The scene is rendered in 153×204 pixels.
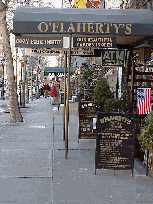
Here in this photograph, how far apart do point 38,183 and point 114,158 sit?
1434mm

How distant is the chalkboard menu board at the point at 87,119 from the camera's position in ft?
32.0

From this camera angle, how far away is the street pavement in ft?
17.8

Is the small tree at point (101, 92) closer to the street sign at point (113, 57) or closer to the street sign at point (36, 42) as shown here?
the street sign at point (113, 57)

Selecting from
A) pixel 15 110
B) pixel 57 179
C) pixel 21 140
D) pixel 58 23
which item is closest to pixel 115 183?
pixel 57 179

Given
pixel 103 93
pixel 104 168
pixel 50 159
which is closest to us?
pixel 104 168

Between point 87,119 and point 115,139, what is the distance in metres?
3.20

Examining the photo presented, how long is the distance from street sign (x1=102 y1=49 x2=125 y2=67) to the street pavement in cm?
264

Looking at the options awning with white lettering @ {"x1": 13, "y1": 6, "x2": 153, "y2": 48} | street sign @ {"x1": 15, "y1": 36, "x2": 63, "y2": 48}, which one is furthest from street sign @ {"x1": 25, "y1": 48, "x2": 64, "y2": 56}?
awning with white lettering @ {"x1": 13, "y1": 6, "x2": 153, "y2": 48}

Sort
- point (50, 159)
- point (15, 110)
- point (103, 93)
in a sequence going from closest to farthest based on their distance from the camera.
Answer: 1. point (50, 159)
2. point (103, 93)
3. point (15, 110)

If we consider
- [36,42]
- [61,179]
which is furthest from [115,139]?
[36,42]

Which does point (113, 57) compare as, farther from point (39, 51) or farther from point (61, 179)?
point (61, 179)

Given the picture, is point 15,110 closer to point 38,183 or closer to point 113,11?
point 113,11

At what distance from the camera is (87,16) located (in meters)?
7.73

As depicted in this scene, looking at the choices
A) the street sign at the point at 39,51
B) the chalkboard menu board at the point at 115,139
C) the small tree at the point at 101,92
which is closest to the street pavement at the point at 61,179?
the chalkboard menu board at the point at 115,139
